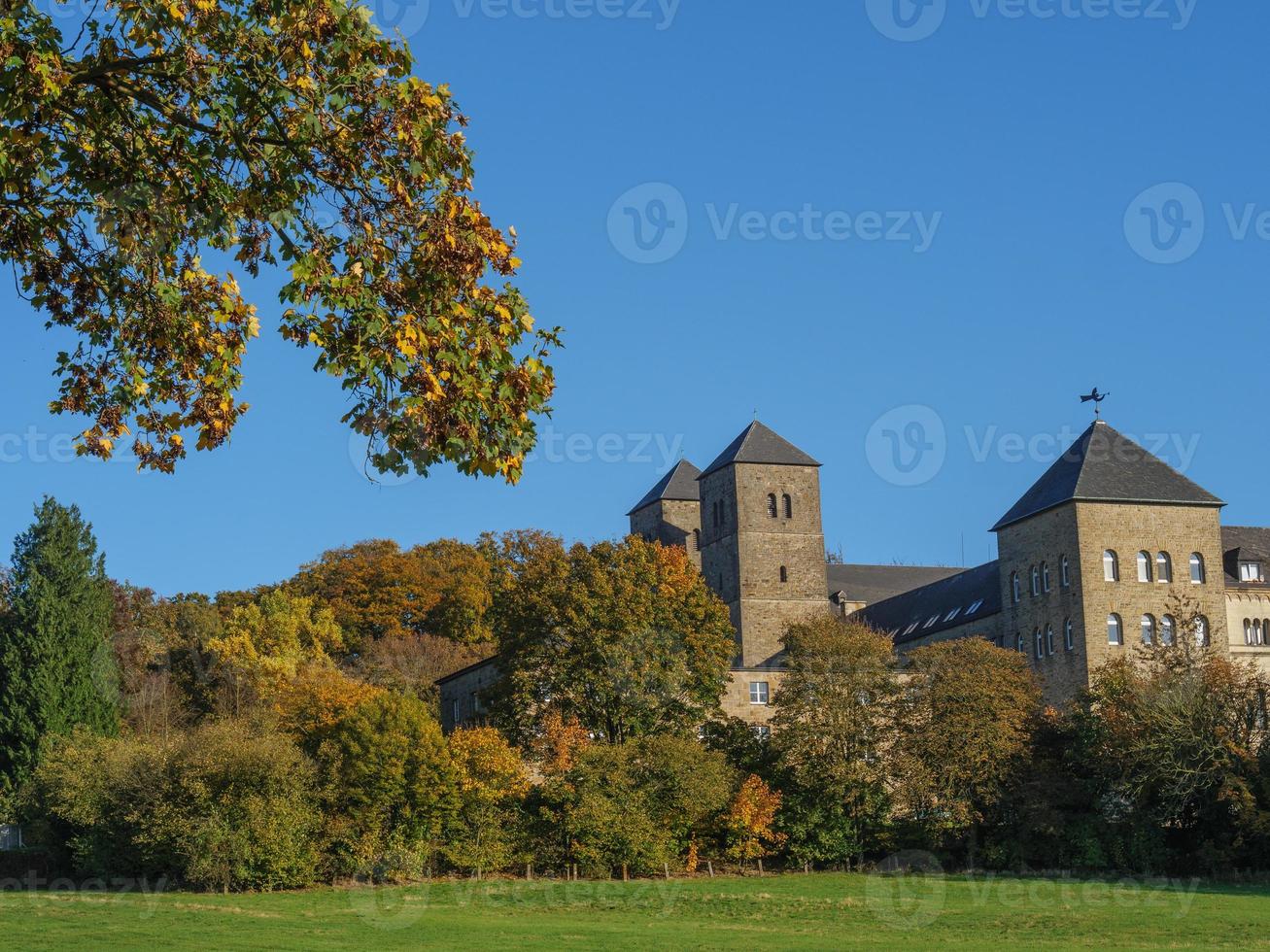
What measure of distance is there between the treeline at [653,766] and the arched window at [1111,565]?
34.7 feet

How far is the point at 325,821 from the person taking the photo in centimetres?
4469

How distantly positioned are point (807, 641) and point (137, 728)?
29019 mm

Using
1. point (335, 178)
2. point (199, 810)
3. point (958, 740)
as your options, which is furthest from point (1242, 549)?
point (335, 178)

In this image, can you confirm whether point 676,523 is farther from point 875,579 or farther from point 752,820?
point 752,820

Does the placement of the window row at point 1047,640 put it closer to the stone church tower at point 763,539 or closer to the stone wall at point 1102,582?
the stone wall at point 1102,582

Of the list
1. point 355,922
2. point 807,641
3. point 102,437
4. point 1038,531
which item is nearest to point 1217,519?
point 1038,531

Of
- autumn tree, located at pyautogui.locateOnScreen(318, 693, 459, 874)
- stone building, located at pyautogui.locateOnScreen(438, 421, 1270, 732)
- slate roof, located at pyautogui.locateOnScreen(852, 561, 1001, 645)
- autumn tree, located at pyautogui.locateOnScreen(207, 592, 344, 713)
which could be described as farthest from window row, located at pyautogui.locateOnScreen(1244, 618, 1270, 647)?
autumn tree, located at pyautogui.locateOnScreen(207, 592, 344, 713)

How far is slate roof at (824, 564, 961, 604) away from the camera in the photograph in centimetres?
9169

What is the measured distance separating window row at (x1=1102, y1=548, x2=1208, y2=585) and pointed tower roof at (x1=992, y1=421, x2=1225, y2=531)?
7.38ft

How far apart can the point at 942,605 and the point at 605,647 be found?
31.7 m

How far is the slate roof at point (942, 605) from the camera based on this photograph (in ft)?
240

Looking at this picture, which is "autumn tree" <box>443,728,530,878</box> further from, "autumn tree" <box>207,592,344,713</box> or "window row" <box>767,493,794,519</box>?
"window row" <box>767,493,794,519</box>

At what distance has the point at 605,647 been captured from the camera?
4988 centimetres

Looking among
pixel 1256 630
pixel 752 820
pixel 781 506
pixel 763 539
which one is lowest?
pixel 752 820
